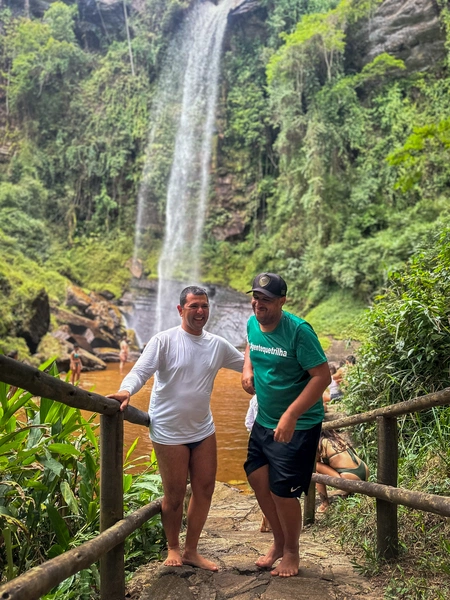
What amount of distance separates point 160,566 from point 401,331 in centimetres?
263

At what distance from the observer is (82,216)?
91.4 ft

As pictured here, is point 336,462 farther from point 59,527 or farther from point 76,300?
point 76,300

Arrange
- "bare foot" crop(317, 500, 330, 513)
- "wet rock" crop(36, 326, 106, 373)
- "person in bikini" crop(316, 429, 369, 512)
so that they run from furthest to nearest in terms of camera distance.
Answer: "wet rock" crop(36, 326, 106, 373), "bare foot" crop(317, 500, 330, 513), "person in bikini" crop(316, 429, 369, 512)

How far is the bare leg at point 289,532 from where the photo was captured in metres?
2.33

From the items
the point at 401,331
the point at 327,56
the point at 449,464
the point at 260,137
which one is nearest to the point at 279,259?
the point at 260,137

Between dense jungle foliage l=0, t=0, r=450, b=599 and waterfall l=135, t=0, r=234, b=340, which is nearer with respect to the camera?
dense jungle foliage l=0, t=0, r=450, b=599

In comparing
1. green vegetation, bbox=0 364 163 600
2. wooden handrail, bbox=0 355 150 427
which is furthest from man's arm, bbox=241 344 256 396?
green vegetation, bbox=0 364 163 600

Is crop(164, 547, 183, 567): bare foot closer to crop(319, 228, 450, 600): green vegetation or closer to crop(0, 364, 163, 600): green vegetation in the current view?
crop(0, 364, 163, 600): green vegetation

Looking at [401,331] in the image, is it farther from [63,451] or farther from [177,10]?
[177,10]

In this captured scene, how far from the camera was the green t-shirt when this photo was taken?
7.50 ft

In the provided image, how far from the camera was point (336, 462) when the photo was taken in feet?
11.7

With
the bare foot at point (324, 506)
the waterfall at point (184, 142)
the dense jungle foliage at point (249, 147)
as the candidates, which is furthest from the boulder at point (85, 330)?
the bare foot at point (324, 506)

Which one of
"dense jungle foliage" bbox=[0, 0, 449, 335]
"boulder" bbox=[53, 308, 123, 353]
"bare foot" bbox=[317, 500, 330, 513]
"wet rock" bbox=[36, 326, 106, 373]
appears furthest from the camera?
"dense jungle foliage" bbox=[0, 0, 449, 335]

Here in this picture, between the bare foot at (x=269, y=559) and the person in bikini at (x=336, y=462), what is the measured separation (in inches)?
40.9
